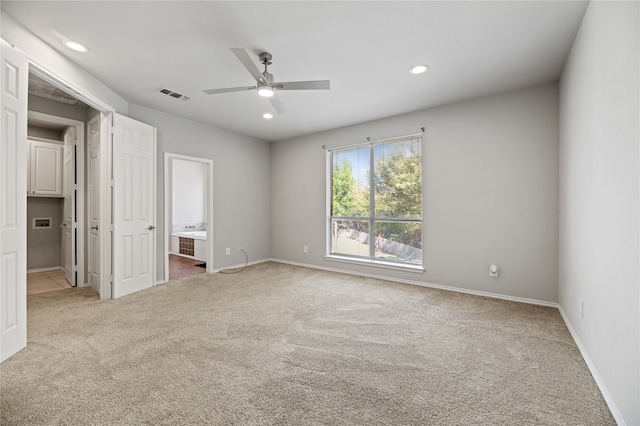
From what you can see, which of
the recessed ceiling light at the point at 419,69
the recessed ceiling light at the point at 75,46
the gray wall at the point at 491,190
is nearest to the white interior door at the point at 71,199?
the recessed ceiling light at the point at 75,46

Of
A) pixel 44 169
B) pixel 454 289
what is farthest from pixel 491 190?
pixel 44 169

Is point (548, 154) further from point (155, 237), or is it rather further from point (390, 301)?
point (155, 237)

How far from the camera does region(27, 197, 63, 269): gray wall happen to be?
5.04 metres

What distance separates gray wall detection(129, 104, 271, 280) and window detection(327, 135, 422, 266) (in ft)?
5.09

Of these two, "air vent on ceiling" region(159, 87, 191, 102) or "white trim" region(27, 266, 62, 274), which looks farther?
"white trim" region(27, 266, 62, 274)

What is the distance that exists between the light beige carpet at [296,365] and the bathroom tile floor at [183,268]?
1459 millimetres

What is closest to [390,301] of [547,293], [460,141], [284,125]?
[547,293]

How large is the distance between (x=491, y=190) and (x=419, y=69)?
6.02ft

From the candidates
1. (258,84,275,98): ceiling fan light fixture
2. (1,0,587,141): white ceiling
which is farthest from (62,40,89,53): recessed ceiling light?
(258,84,275,98): ceiling fan light fixture

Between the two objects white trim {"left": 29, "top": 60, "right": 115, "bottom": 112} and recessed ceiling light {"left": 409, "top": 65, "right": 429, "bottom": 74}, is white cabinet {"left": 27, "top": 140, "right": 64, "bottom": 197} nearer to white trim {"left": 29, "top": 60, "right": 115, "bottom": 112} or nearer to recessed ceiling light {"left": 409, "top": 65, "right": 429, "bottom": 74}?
white trim {"left": 29, "top": 60, "right": 115, "bottom": 112}

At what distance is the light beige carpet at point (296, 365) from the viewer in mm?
1605

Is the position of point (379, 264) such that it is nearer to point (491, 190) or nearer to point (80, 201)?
point (491, 190)

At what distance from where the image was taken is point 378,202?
4820mm

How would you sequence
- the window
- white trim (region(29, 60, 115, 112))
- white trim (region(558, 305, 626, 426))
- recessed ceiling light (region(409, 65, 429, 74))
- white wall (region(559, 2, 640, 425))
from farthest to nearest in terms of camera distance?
the window
recessed ceiling light (region(409, 65, 429, 74))
white trim (region(29, 60, 115, 112))
white trim (region(558, 305, 626, 426))
white wall (region(559, 2, 640, 425))
